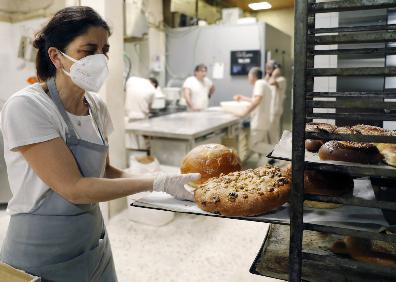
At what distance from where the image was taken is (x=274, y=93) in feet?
21.0

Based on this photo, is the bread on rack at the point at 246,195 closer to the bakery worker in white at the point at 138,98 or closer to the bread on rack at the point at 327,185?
the bread on rack at the point at 327,185

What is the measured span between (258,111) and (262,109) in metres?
0.07

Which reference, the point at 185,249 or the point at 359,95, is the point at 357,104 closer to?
Result: the point at 359,95

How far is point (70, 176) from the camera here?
1.25 m

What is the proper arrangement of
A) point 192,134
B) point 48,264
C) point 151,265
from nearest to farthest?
point 48,264
point 151,265
point 192,134

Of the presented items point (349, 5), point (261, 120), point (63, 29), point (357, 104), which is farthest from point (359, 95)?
point (261, 120)

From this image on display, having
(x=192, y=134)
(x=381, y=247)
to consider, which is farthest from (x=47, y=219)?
(x=192, y=134)

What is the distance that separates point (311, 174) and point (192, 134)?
2.61 meters

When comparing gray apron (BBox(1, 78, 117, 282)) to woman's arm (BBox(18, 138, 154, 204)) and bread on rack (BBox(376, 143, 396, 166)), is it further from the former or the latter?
bread on rack (BBox(376, 143, 396, 166))

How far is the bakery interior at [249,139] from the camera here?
81 cm

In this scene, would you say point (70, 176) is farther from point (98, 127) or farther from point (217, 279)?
point (217, 279)

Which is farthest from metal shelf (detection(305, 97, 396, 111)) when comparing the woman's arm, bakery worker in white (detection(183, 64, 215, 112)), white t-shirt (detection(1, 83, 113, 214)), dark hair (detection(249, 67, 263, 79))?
bakery worker in white (detection(183, 64, 215, 112))

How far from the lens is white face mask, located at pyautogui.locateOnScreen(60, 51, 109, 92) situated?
1.40 metres

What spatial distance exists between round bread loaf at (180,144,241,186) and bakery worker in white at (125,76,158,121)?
12.7 feet
